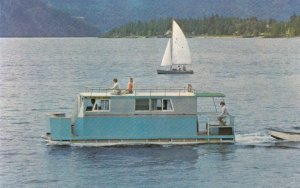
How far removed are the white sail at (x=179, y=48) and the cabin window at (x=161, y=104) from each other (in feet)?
317

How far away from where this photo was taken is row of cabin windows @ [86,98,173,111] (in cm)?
5597

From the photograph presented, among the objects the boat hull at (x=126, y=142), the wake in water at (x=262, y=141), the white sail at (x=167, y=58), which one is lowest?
the wake in water at (x=262, y=141)

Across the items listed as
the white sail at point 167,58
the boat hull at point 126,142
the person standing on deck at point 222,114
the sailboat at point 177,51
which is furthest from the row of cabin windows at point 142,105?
the white sail at point 167,58

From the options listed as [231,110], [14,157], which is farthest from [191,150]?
[231,110]

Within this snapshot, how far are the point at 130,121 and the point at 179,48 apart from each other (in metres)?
100

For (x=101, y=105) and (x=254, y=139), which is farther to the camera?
(x=254, y=139)

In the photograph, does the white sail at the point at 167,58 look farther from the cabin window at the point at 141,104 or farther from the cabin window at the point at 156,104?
the cabin window at the point at 141,104

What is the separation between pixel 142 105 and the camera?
184 ft

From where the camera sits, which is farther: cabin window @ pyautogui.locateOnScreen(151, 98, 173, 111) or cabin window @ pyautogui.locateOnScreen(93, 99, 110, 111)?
cabin window @ pyautogui.locateOnScreen(151, 98, 173, 111)

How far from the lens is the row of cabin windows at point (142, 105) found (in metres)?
56.0

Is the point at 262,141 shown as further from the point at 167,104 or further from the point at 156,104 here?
the point at 156,104

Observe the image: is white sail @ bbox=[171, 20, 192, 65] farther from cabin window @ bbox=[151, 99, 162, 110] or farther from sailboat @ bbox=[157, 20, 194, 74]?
cabin window @ bbox=[151, 99, 162, 110]

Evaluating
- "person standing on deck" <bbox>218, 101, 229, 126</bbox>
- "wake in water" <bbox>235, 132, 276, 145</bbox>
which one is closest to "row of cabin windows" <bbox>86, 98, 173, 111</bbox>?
"person standing on deck" <bbox>218, 101, 229, 126</bbox>

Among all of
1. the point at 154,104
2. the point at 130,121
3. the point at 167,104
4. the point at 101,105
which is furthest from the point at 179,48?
the point at 130,121
